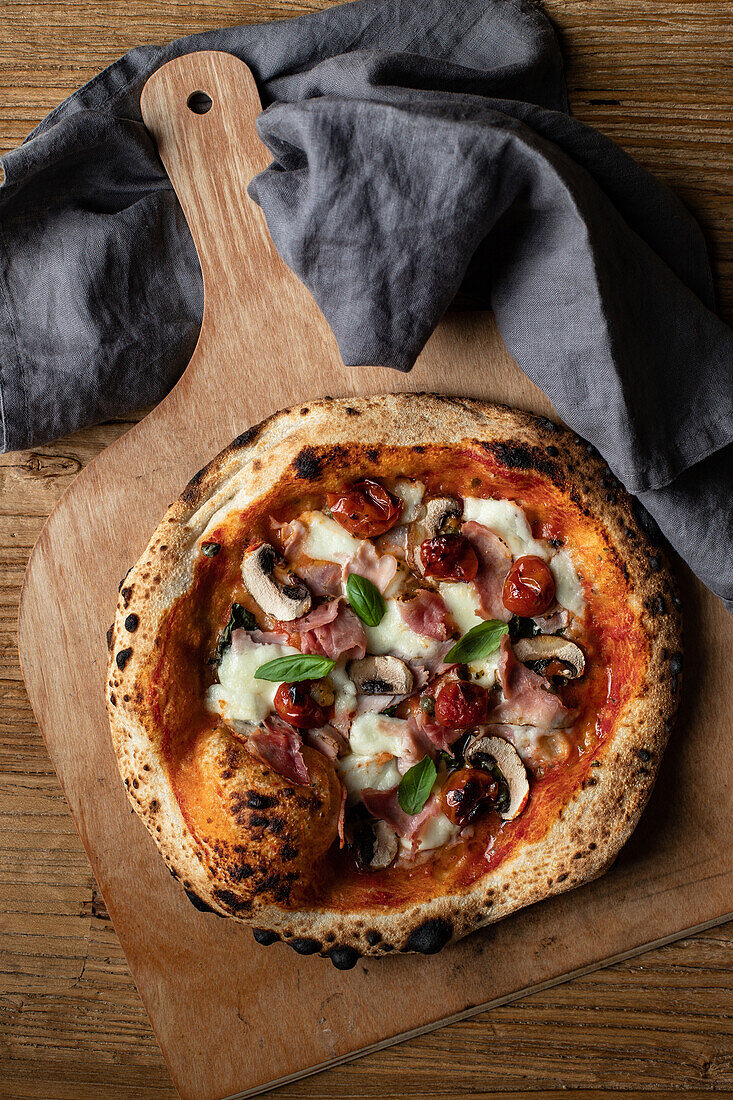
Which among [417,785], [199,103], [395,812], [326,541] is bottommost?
[395,812]

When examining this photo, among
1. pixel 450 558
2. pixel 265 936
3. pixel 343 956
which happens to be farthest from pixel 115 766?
pixel 450 558

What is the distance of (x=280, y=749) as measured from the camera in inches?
95.5

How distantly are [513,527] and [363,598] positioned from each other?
1.73 feet

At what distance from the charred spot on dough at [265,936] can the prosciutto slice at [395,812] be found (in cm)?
47

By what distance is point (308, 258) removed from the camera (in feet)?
7.70

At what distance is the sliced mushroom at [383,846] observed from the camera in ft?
8.22

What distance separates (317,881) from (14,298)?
213 centimetres

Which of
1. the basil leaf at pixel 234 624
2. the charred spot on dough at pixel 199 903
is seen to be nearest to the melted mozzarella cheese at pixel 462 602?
the basil leaf at pixel 234 624

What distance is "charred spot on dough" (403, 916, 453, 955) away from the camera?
2.41m

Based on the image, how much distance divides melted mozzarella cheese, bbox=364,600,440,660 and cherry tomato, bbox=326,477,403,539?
24 cm

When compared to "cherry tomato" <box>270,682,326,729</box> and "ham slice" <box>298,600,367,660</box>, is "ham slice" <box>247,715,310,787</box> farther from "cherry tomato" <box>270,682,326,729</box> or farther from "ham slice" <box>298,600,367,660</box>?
"ham slice" <box>298,600,367,660</box>

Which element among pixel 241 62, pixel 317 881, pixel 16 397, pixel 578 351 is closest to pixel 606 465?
pixel 578 351

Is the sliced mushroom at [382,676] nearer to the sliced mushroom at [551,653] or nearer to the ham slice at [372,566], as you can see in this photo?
the ham slice at [372,566]

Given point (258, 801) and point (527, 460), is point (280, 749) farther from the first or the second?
point (527, 460)
